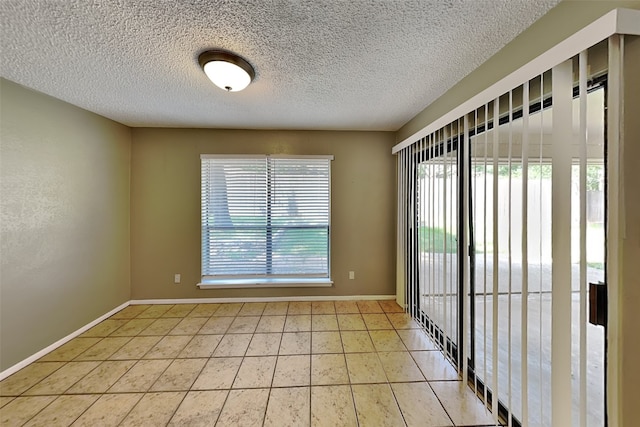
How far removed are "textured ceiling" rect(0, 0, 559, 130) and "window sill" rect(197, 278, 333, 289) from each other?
2266 mm

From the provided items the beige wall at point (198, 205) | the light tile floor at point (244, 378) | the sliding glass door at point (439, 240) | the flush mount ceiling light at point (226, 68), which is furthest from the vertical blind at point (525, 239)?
the flush mount ceiling light at point (226, 68)

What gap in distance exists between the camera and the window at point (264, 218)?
3551 mm

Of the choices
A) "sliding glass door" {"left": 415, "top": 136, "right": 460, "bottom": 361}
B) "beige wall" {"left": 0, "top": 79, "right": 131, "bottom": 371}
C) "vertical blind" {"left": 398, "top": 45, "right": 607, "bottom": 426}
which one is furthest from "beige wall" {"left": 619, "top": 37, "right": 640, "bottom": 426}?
"beige wall" {"left": 0, "top": 79, "right": 131, "bottom": 371}

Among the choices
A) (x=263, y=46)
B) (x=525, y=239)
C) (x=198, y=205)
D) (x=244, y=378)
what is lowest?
(x=244, y=378)

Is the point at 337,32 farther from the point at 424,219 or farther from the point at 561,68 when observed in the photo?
the point at 424,219

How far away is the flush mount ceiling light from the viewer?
171cm

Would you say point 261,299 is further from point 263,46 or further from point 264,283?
point 263,46

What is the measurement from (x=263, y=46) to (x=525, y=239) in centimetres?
192

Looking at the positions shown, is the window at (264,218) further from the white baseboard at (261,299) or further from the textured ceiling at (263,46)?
the textured ceiling at (263,46)

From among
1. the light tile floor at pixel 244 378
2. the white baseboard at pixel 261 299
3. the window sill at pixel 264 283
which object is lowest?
the light tile floor at pixel 244 378

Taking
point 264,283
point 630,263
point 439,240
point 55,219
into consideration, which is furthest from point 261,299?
point 630,263

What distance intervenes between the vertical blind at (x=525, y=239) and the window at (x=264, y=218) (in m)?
1.46

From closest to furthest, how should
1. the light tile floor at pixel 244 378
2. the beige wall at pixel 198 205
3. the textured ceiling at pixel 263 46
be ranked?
the textured ceiling at pixel 263 46
the light tile floor at pixel 244 378
the beige wall at pixel 198 205

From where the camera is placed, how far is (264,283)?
3.57 metres
